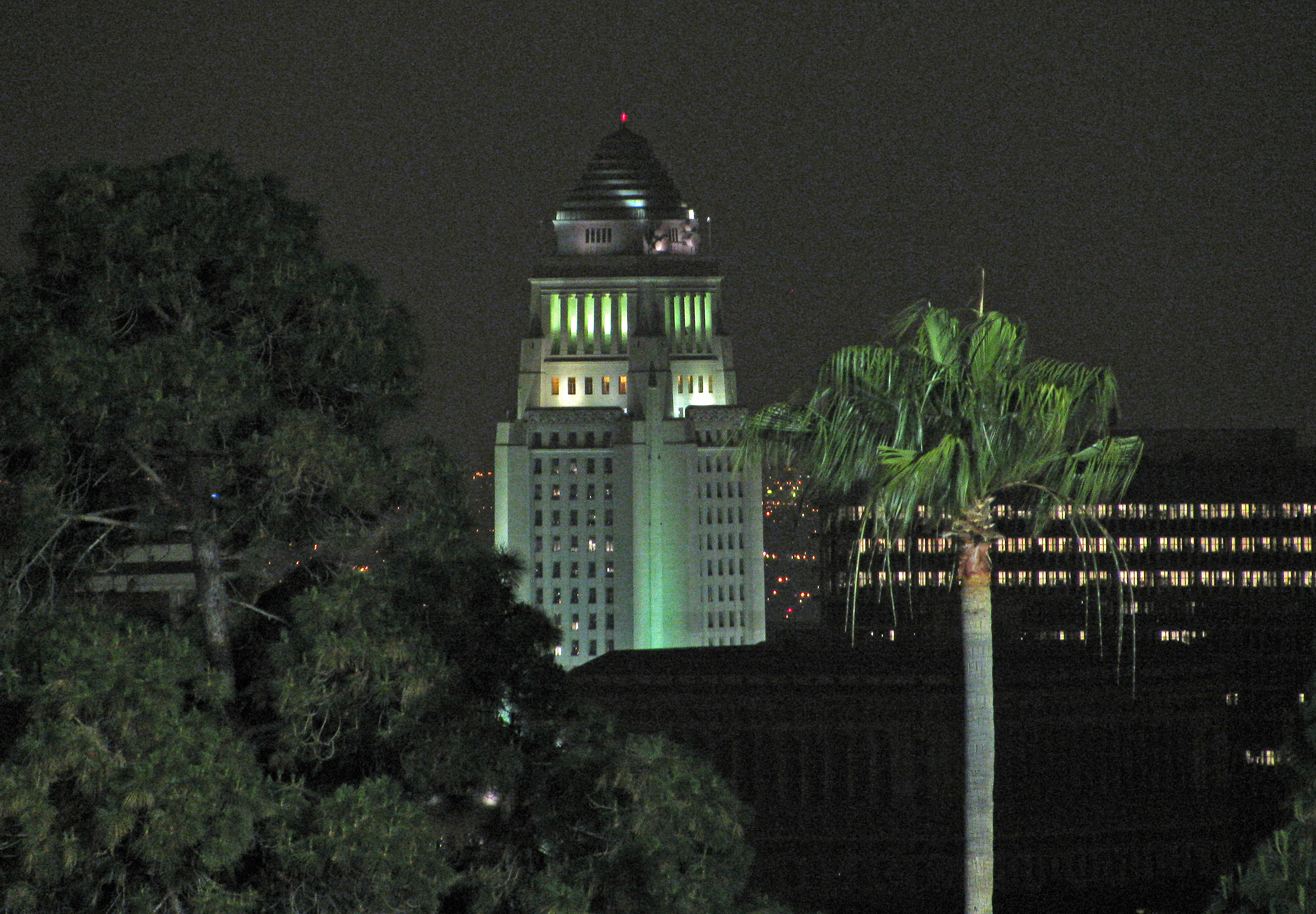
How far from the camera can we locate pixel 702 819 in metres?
40.0

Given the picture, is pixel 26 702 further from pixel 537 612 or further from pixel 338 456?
pixel 537 612

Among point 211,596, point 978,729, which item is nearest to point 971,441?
point 978,729

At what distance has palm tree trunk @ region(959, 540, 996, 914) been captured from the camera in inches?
1283

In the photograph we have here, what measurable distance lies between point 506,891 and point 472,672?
390 centimetres

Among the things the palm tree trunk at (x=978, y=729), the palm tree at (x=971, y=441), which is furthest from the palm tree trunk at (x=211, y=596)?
the palm tree trunk at (x=978, y=729)

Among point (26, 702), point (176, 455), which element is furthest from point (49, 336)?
point (26, 702)

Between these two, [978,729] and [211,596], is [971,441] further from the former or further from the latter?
[211,596]

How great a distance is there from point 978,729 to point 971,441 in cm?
420

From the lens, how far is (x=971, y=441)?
3275 centimetres

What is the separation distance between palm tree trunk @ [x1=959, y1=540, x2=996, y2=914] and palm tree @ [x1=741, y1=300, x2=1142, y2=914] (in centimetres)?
2

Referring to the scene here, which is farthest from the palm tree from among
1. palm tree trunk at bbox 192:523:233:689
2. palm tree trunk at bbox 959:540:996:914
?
palm tree trunk at bbox 192:523:233:689

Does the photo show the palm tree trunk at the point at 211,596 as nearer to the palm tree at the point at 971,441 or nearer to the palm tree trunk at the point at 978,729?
the palm tree at the point at 971,441

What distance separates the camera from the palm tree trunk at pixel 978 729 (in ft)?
107

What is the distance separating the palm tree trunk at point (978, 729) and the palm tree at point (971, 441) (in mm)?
23
